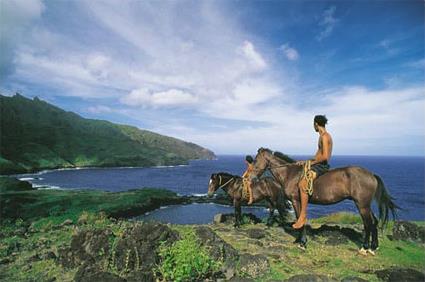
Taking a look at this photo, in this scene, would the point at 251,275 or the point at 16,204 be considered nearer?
the point at 251,275

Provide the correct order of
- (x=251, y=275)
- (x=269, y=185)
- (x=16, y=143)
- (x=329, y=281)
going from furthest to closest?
(x=16, y=143), (x=269, y=185), (x=251, y=275), (x=329, y=281)

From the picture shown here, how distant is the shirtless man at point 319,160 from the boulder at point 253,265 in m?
2.78

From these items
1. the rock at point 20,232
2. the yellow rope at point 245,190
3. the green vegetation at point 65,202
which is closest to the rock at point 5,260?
the rock at point 20,232

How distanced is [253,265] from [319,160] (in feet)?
15.1

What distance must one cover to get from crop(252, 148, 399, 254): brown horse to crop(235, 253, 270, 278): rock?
2.70m

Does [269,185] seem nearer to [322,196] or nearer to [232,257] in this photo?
[322,196]

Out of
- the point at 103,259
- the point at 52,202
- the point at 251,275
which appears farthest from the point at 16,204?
the point at 251,275

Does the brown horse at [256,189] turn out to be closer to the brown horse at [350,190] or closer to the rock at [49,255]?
the brown horse at [350,190]

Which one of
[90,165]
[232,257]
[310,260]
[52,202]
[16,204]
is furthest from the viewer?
[90,165]

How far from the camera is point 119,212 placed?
163 feet

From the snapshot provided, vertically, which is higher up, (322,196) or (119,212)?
(322,196)

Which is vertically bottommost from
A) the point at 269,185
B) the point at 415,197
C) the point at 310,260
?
the point at 415,197

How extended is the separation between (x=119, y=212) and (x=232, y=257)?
45.4 metres

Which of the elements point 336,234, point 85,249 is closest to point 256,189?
point 336,234
